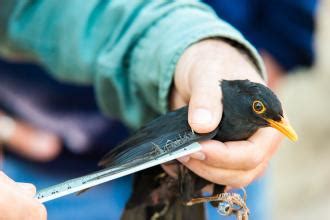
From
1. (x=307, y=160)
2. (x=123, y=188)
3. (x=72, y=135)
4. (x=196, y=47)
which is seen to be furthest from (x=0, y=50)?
(x=307, y=160)

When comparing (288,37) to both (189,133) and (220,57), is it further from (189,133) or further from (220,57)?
(189,133)

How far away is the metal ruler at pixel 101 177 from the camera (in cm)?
133

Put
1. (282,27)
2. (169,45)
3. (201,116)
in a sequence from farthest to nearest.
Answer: (282,27)
(169,45)
(201,116)

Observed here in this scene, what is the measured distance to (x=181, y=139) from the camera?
1.49 m

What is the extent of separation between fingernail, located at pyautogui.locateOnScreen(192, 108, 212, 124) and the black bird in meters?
0.04

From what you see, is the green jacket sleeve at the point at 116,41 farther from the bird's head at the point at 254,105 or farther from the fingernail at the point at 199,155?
the fingernail at the point at 199,155

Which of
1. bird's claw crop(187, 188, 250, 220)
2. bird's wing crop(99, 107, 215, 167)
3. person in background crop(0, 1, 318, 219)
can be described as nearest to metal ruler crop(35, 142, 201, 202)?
bird's wing crop(99, 107, 215, 167)

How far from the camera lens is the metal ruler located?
1328mm

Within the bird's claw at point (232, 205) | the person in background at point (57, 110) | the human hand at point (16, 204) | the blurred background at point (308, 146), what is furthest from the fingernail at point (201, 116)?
the blurred background at point (308, 146)

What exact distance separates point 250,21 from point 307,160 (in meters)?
2.35

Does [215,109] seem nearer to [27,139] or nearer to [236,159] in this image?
[236,159]

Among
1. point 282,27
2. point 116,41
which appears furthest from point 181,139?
point 282,27

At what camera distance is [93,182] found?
4.37 ft

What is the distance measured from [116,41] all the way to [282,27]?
91cm
